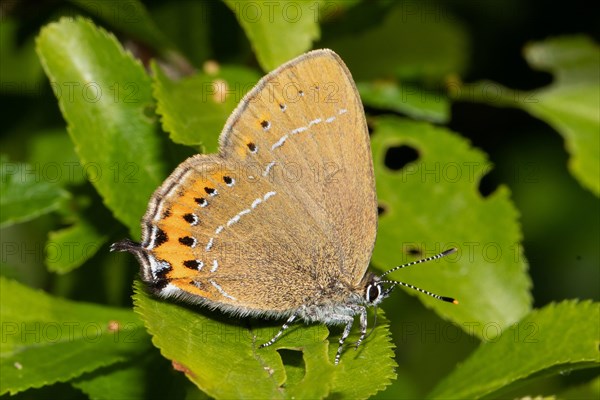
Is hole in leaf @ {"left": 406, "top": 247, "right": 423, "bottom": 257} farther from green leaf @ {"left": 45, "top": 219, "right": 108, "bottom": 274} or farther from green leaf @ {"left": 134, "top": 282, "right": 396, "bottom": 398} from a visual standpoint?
green leaf @ {"left": 45, "top": 219, "right": 108, "bottom": 274}

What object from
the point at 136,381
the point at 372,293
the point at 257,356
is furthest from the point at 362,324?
the point at 136,381

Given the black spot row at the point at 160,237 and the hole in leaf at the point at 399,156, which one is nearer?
the black spot row at the point at 160,237

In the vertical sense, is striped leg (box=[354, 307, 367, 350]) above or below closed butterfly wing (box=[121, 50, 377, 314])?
below

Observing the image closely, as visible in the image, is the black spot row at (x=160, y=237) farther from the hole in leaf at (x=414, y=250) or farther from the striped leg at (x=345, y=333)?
the hole in leaf at (x=414, y=250)

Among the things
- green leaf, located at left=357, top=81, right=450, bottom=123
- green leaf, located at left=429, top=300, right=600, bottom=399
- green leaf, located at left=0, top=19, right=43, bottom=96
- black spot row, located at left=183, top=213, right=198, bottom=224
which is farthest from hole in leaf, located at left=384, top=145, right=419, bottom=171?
green leaf, located at left=0, top=19, right=43, bottom=96

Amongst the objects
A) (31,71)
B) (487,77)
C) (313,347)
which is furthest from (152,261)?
(487,77)

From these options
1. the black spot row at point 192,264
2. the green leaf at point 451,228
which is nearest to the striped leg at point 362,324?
the green leaf at point 451,228

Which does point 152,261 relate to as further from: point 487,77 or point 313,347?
point 487,77
